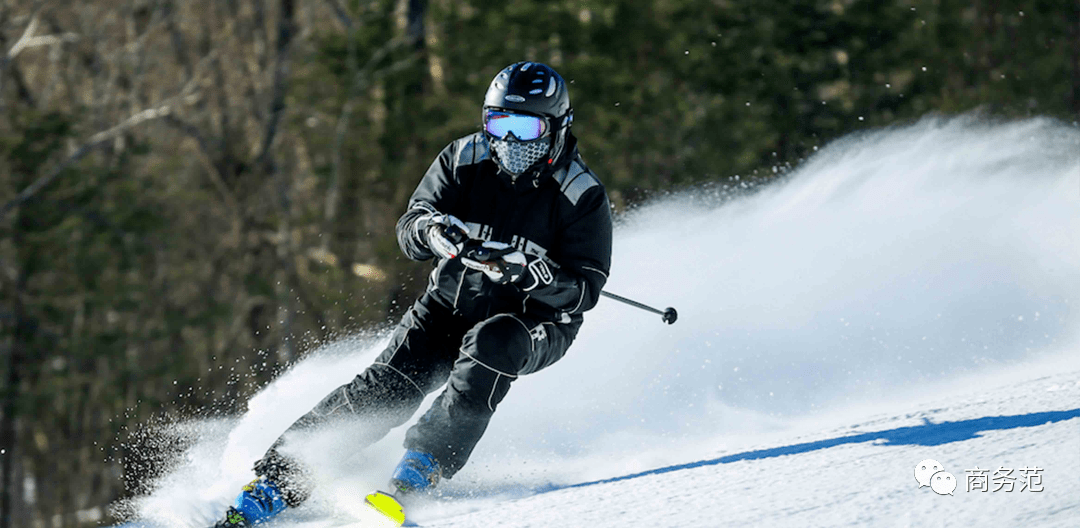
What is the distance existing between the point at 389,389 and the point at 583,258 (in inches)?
36.3

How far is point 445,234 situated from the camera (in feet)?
13.6

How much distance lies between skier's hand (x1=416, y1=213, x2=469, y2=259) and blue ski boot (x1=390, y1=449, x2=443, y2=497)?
76 cm

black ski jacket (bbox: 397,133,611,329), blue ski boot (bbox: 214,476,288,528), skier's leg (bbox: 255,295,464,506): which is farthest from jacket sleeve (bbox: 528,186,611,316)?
blue ski boot (bbox: 214,476,288,528)

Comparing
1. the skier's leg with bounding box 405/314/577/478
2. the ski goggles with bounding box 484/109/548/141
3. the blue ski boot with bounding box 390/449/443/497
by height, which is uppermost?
the ski goggles with bounding box 484/109/548/141

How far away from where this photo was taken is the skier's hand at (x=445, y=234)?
4.12m

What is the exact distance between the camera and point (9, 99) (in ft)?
63.7

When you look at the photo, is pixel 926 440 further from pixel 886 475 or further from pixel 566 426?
pixel 566 426

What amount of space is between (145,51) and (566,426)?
1777 cm

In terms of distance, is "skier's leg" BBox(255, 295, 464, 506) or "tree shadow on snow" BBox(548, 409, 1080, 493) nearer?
"skier's leg" BBox(255, 295, 464, 506)

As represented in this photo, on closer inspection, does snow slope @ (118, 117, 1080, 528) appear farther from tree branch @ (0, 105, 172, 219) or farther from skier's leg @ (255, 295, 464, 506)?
tree branch @ (0, 105, 172, 219)

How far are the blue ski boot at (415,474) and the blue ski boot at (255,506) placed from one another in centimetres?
44

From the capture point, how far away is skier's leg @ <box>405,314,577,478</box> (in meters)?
4.22

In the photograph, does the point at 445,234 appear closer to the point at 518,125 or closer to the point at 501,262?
the point at 501,262

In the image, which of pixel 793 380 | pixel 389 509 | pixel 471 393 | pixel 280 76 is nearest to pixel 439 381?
pixel 471 393
